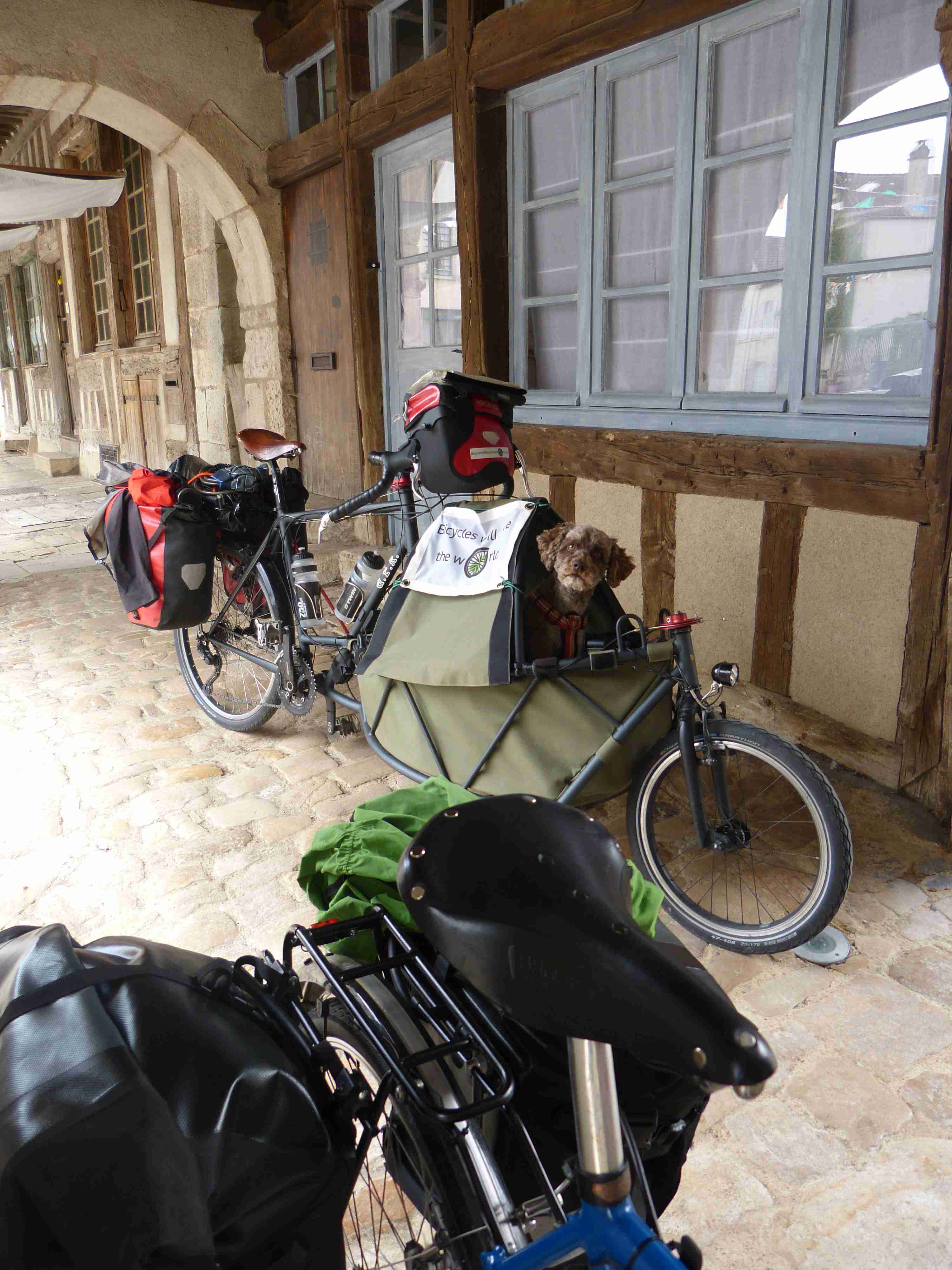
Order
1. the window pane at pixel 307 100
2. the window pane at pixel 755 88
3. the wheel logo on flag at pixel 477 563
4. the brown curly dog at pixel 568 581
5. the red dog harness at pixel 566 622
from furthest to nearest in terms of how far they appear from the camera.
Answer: the window pane at pixel 307 100, the window pane at pixel 755 88, the wheel logo on flag at pixel 477 563, the red dog harness at pixel 566 622, the brown curly dog at pixel 568 581

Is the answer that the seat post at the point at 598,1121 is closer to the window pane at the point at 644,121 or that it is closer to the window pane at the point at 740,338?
the window pane at the point at 740,338

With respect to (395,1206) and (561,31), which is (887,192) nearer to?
(561,31)

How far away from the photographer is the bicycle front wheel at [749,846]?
6.82 ft

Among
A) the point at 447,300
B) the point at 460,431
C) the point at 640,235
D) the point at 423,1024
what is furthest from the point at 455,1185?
the point at 447,300

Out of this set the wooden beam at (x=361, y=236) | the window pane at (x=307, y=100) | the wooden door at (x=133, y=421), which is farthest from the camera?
the wooden door at (x=133, y=421)

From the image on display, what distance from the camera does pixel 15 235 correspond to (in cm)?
1052

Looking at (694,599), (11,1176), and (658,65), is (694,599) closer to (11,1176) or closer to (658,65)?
(658,65)

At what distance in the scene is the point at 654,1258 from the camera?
79 cm

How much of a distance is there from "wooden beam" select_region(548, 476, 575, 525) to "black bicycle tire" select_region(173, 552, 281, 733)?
4.41 ft

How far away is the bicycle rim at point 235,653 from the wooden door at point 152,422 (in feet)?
19.2

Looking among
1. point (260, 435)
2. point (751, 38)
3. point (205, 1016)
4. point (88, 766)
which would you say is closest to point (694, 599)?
point (260, 435)

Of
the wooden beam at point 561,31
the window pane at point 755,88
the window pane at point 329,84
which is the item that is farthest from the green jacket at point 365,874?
the window pane at point 329,84

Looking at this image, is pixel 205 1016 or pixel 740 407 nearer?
pixel 205 1016

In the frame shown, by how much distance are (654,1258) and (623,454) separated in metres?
3.26
